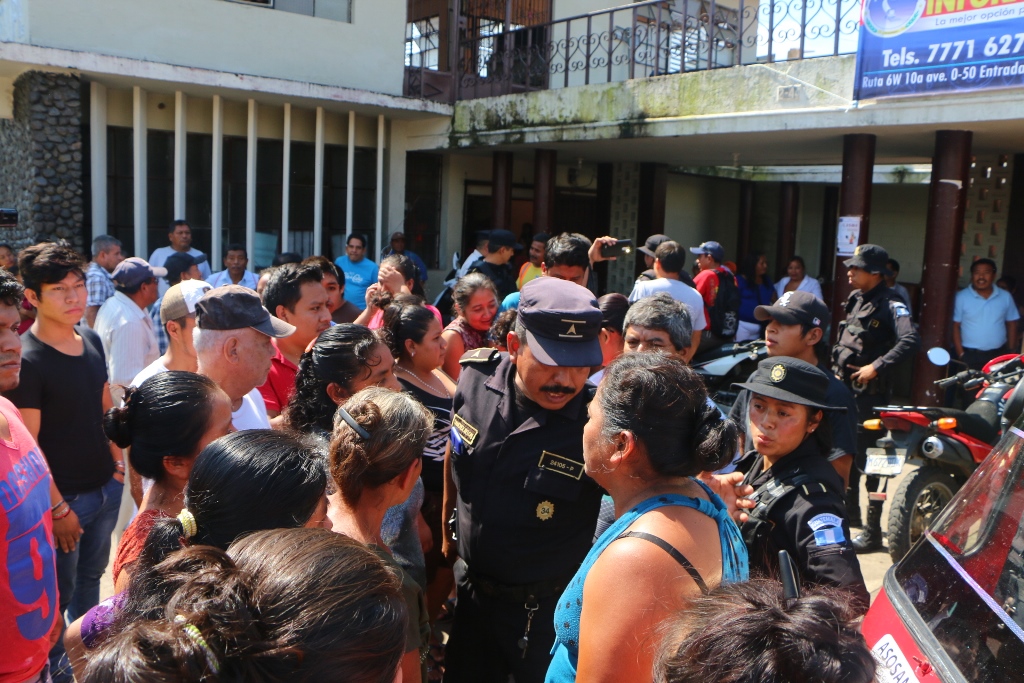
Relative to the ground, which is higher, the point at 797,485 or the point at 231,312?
the point at 231,312

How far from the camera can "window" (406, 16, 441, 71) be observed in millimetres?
11235

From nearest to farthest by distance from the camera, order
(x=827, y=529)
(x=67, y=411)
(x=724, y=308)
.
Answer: (x=827, y=529) → (x=67, y=411) → (x=724, y=308)

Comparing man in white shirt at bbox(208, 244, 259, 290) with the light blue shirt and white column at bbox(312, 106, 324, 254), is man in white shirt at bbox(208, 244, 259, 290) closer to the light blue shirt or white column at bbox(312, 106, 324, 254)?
the light blue shirt

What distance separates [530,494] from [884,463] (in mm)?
2848

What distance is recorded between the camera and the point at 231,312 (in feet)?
8.77

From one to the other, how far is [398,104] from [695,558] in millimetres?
9159

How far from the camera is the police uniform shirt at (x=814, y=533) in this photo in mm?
2084

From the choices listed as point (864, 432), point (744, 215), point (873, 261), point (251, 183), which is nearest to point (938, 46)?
point (873, 261)

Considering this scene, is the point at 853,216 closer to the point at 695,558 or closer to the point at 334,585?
the point at 695,558

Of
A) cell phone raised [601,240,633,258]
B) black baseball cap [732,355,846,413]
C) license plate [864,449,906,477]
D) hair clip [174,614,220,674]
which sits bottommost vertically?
license plate [864,449,906,477]

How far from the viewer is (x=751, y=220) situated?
14.9m

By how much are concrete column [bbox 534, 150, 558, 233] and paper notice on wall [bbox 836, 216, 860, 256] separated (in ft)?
13.1

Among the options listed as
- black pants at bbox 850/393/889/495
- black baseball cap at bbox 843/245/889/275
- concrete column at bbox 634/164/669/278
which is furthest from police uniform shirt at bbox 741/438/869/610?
concrete column at bbox 634/164/669/278

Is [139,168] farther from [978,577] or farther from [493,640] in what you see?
[978,577]
